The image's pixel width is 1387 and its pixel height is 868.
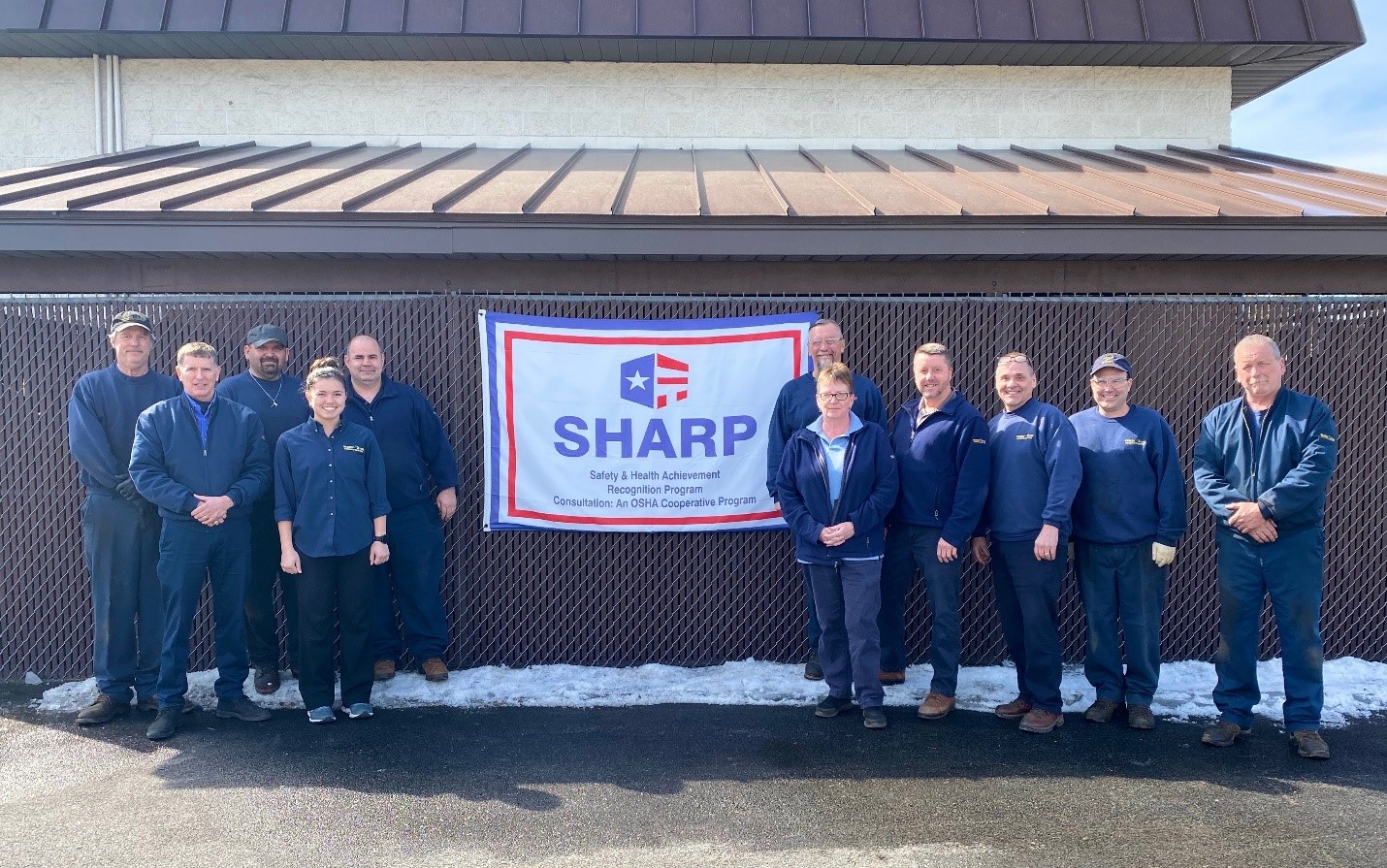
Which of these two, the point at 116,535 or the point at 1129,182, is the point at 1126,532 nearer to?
the point at 1129,182

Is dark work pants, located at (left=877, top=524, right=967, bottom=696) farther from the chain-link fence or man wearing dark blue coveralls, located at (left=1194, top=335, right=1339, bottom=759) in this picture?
man wearing dark blue coveralls, located at (left=1194, top=335, right=1339, bottom=759)

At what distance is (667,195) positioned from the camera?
6.98 meters

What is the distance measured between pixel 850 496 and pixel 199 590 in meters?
3.54

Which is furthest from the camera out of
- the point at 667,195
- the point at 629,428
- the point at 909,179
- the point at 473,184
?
the point at 909,179

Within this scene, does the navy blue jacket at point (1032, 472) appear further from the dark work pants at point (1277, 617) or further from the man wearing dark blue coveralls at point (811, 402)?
the dark work pants at point (1277, 617)

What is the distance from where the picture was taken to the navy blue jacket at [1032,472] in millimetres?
5012

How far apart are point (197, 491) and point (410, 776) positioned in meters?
1.93

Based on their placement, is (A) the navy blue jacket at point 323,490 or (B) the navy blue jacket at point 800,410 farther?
(B) the navy blue jacket at point 800,410

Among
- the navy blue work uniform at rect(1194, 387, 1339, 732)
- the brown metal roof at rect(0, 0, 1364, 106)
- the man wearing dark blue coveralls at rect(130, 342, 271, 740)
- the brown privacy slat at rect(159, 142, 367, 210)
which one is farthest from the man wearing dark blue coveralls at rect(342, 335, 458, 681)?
the brown metal roof at rect(0, 0, 1364, 106)

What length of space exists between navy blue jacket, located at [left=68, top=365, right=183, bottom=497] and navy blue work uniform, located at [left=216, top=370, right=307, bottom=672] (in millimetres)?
391

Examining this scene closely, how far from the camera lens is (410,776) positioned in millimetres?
4508

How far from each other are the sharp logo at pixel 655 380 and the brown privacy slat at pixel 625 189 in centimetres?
103

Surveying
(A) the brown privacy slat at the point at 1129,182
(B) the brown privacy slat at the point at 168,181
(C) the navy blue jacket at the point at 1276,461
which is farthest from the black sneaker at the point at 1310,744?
(B) the brown privacy slat at the point at 168,181

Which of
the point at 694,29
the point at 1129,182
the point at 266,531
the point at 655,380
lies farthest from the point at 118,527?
the point at 1129,182
